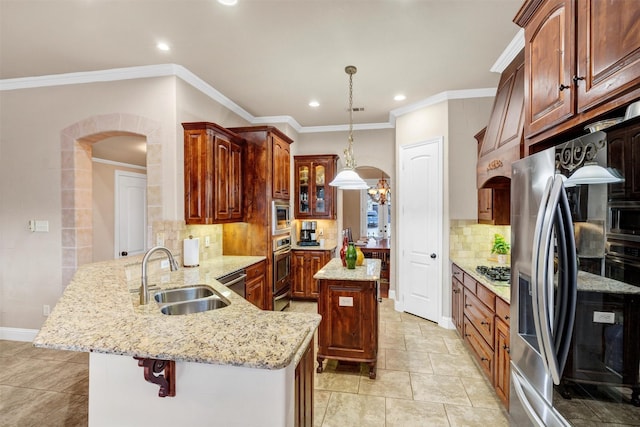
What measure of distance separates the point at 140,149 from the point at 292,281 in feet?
11.1

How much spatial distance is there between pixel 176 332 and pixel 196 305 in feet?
3.11

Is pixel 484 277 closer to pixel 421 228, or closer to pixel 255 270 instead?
pixel 421 228

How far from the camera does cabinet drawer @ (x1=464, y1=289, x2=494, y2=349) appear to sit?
8.25 ft

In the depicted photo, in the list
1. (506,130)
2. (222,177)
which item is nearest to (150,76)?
(222,177)

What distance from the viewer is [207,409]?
1174 mm

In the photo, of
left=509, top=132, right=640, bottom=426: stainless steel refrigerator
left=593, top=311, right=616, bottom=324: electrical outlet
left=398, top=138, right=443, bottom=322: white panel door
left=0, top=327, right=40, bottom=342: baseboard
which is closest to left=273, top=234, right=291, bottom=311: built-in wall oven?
left=398, top=138, right=443, bottom=322: white panel door

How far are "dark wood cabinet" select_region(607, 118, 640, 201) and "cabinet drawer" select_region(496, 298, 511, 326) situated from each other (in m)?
1.49

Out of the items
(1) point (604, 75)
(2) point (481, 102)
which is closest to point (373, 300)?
(1) point (604, 75)

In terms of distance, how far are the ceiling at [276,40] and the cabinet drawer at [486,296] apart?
2249 mm

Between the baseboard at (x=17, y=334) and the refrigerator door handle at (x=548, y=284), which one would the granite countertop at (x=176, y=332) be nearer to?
the refrigerator door handle at (x=548, y=284)

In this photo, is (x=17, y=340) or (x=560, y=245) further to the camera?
(x=17, y=340)

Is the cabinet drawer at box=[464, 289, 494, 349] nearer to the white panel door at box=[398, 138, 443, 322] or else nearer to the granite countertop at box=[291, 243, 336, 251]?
the white panel door at box=[398, 138, 443, 322]

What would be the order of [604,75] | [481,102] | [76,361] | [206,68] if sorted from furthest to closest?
[481,102] → [206,68] → [76,361] → [604,75]

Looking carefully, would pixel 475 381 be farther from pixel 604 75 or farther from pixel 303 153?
pixel 303 153
